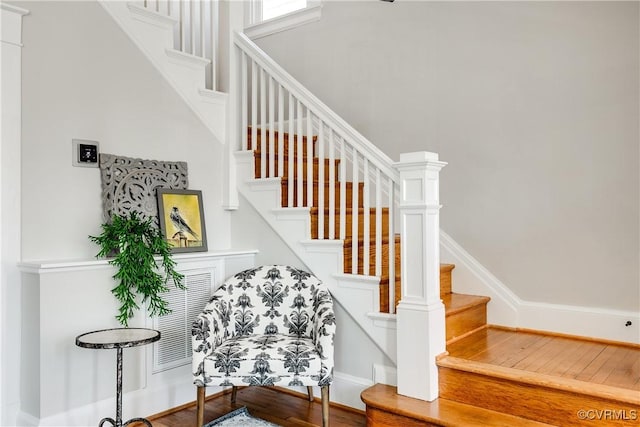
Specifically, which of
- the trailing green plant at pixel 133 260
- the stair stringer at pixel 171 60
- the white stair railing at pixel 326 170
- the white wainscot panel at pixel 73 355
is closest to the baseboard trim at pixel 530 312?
the white stair railing at pixel 326 170

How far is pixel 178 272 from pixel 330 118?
1355mm

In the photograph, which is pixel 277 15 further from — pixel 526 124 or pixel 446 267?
pixel 446 267

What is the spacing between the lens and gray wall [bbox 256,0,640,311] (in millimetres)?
2975

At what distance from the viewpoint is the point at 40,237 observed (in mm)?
2668

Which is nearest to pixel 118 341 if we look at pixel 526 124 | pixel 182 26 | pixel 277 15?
pixel 182 26

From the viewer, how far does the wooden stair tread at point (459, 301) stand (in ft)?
9.90

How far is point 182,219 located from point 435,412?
1.95 metres

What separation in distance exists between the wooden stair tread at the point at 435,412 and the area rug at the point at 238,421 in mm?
624

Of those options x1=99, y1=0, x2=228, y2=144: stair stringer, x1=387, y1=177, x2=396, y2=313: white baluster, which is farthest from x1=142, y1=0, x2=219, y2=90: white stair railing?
x1=387, y1=177, x2=396, y2=313: white baluster

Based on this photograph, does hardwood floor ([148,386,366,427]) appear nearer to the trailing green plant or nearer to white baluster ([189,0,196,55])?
the trailing green plant

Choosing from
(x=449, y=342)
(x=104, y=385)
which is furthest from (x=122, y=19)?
(x=449, y=342)

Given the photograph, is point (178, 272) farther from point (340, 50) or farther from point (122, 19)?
point (340, 50)

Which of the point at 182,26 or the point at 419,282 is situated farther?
the point at 182,26

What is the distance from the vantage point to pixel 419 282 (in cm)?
262
